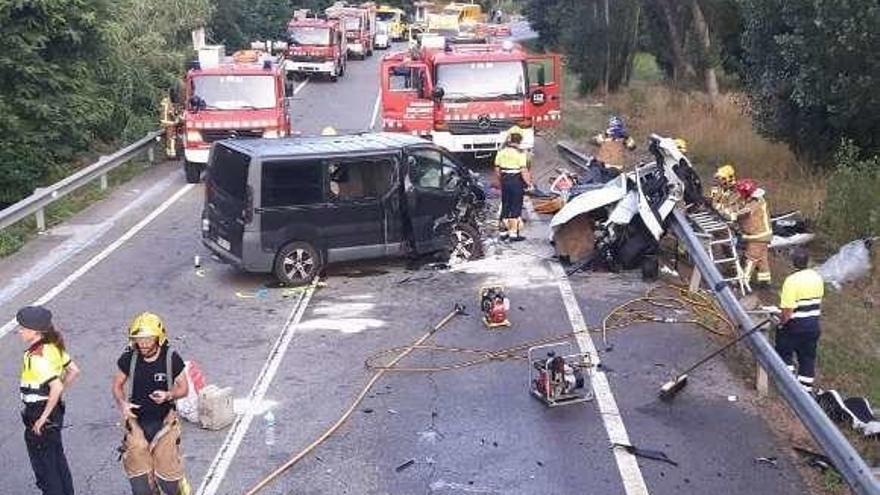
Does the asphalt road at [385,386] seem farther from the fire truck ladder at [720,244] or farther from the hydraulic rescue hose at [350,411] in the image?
the fire truck ladder at [720,244]

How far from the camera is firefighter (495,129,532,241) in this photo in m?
15.9

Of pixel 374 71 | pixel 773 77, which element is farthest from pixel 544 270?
pixel 374 71

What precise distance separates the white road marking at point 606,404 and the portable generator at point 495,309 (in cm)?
79

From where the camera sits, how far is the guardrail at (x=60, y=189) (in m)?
16.1

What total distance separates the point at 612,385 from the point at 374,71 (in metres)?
40.1

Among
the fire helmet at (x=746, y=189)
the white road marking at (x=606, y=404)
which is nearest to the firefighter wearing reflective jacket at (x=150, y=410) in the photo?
the white road marking at (x=606, y=404)

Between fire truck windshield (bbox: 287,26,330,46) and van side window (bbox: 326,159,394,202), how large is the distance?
29731 mm

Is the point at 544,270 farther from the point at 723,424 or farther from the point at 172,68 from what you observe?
the point at 172,68

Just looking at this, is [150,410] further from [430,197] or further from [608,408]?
[430,197]

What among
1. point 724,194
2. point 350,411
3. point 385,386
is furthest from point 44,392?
point 724,194

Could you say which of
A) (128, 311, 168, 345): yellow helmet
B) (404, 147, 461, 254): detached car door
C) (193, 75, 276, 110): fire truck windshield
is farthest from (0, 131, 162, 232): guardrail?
(128, 311, 168, 345): yellow helmet

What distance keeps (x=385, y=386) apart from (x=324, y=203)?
13.5 ft

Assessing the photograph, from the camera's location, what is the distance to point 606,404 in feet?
31.5

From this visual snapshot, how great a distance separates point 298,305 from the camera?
42.2 feet
